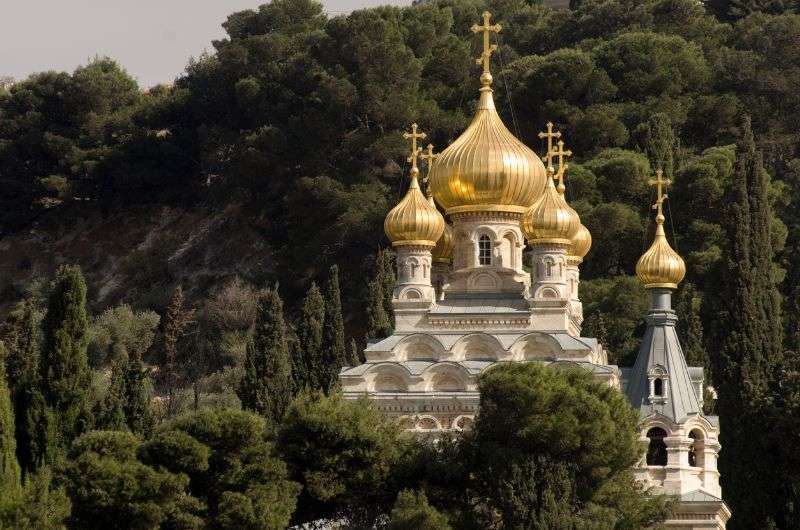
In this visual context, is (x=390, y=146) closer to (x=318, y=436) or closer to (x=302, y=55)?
(x=302, y=55)

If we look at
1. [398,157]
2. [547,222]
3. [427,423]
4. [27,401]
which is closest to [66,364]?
[27,401]

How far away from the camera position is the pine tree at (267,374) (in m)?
56.8

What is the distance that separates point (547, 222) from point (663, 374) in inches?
164

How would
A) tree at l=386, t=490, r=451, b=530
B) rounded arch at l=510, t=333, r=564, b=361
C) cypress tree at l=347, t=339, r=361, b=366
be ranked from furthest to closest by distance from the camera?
cypress tree at l=347, t=339, r=361, b=366 < rounded arch at l=510, t=333, r=564, b=361 < tree at l=386, t=490, r=451, b=530

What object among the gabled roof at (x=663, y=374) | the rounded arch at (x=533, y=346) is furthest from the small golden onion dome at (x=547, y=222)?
the gabled roof at (x=663, y=374)

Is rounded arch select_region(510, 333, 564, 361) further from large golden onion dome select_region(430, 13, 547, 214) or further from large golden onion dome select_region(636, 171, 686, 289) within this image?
large golden onion dome select_region(636, 171, 686, 289)

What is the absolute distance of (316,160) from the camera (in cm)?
7744

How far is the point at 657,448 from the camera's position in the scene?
50.2 meters

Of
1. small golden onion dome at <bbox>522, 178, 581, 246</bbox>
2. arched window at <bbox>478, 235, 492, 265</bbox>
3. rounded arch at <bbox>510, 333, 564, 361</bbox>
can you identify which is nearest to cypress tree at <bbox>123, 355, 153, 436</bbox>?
arched window at <bbox>478, 235, 492, 265</bbox>

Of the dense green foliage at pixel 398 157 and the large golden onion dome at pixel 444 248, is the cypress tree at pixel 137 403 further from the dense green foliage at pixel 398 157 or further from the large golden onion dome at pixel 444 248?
the large golden onion dome at pixel 444 248

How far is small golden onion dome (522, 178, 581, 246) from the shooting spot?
51625mm

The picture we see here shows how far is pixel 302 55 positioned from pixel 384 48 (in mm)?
4697

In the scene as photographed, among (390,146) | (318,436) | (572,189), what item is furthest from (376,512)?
(390,146)

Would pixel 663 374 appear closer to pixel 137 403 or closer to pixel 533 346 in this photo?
pixel 533 346
